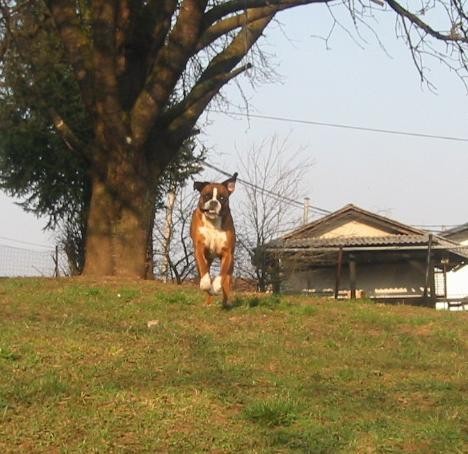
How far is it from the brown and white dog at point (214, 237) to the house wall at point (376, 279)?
76.3 ft

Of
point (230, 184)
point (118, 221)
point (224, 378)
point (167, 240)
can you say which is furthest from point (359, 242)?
point (224, 378)

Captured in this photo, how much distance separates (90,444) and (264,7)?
10862 millimetres

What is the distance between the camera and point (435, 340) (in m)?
10.1

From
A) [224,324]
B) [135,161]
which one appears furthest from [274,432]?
[135,161]

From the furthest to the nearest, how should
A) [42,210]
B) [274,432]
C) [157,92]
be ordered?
1. [42,210]
2. [157,92]
3. [274,432]

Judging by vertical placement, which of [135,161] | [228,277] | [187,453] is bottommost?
[187,453]

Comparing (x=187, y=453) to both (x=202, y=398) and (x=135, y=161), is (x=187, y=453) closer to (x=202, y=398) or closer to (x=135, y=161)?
(x=202, y=398)

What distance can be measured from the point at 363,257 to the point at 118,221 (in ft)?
65.1

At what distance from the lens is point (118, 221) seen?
1481cm

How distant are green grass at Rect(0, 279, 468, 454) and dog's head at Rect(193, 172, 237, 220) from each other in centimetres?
113

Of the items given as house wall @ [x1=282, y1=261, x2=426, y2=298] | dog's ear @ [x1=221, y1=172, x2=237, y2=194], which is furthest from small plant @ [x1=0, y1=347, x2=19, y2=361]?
house wall @ [x1=282, y1=261, x2=426, y2=298]

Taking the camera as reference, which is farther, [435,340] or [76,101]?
[76,101]

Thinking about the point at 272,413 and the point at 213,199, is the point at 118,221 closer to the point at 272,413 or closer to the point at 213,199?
the point at 213,199

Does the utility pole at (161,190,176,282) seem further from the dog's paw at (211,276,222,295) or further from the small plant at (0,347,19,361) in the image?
the small plant at (0,347,19,361)
